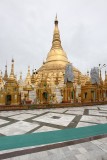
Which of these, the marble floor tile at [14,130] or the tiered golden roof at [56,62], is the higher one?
the tiered golden roof at [56,62]

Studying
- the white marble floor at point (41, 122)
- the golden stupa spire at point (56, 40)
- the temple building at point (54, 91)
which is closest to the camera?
the white marble floor at point (41, 122)

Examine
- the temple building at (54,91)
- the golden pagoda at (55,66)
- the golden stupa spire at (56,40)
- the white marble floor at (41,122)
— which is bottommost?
the white marble floor at (41,122)

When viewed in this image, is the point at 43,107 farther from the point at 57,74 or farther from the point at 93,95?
the point at 57,74

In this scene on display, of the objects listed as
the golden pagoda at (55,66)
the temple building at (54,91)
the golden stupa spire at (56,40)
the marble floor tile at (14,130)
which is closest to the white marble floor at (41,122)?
the marble floor tile at (14,130)

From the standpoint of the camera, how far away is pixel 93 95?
2333 cm

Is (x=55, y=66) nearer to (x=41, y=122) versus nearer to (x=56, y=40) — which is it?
(x=56, y=40)

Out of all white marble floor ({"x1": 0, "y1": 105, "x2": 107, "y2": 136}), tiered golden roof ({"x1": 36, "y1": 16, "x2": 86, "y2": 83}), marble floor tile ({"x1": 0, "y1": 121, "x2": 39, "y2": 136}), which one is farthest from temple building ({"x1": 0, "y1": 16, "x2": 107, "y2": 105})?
marble floor tile ({"x1": 0, "y1": 121, "x2": 39, "y2": 136})

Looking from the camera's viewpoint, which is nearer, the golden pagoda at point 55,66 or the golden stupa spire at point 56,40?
the golden pagoda at point 55,66

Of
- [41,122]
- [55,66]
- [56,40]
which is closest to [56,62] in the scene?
[55,66]

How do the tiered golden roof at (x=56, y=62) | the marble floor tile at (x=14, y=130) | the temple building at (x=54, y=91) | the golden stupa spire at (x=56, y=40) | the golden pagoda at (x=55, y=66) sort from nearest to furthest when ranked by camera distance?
the marble floor tile at (x=14, y=130), the temple building at (x=54, y=91), the golden pagoda at (x=55, y=66), the tiered golden roof at (x=56, y=62), the golden stupa spire at (x=56, y=40)

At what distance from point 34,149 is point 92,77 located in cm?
2059

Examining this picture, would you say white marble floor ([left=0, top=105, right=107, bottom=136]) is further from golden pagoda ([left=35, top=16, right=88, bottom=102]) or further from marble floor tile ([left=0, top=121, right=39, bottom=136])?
golden pagoda ([left=35, top=16, right=88, bottom=102])

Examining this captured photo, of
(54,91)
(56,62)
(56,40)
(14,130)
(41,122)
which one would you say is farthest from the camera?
(56,40)

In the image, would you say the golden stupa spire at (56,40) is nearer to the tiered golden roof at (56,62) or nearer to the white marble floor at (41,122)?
the tiered golden roof at (56,62)
